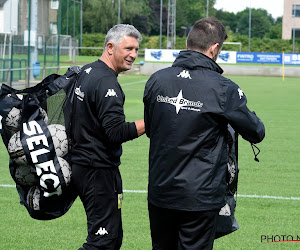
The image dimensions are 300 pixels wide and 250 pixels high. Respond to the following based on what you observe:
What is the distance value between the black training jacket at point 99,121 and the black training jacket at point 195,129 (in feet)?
1.61

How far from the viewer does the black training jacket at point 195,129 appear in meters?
3.93

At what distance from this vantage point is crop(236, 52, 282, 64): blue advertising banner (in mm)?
48844

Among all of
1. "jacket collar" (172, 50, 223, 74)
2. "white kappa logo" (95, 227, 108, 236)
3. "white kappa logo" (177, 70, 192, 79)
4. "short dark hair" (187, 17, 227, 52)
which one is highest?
"short dark hair" (187, 17, 227, 52)

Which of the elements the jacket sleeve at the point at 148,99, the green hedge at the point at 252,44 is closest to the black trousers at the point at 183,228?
the jacket sleeve at the point at 148,99

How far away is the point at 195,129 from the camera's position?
3947 mm

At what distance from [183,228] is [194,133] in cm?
60

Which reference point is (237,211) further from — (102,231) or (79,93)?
(79,93)

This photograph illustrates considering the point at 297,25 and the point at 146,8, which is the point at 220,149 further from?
the point at 146,8

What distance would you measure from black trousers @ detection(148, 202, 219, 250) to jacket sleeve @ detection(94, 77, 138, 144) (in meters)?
0.56

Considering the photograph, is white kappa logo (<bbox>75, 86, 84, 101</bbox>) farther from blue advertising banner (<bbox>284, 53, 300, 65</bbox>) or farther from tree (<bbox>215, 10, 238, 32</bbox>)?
tree (<bbox>215, 10, 238, 32</bbox>)

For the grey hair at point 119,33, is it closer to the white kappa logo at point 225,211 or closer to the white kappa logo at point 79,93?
the white kappa logo at point 79,93

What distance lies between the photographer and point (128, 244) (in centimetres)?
655

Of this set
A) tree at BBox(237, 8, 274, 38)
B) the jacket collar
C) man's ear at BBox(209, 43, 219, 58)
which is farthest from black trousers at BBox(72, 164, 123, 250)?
tree at BBox(237, 8, 274, 38)

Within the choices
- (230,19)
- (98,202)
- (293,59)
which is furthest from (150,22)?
(98,202)
